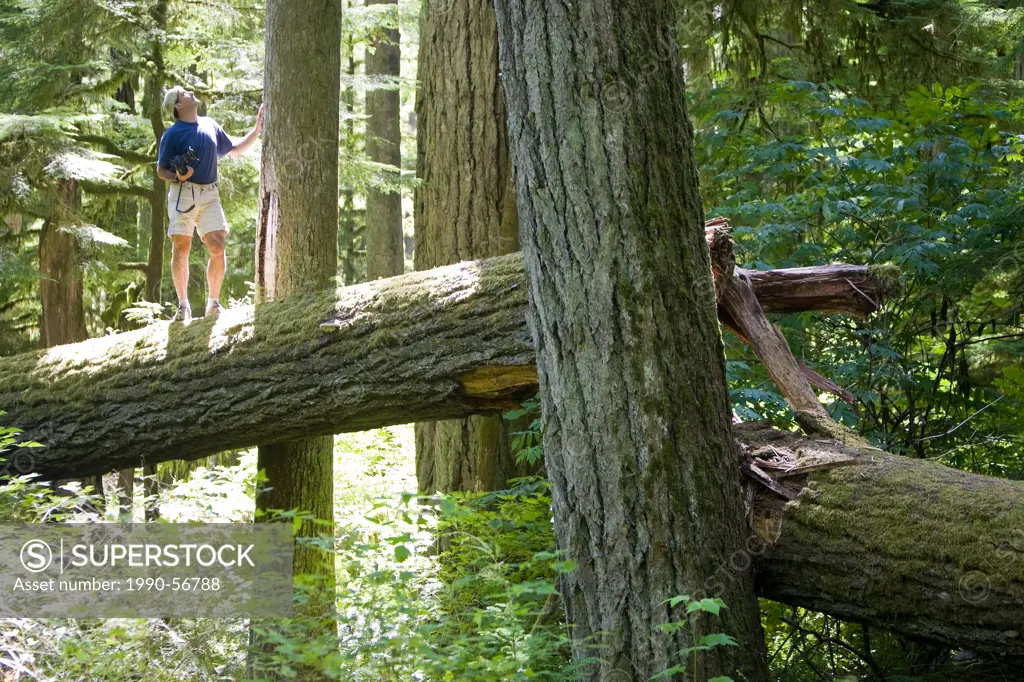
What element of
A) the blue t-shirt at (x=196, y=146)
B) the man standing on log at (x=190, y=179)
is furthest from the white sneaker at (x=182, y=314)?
the blue t-shirt at (x=196, y=146)

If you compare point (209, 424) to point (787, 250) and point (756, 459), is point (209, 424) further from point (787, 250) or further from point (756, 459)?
point (787, 250)

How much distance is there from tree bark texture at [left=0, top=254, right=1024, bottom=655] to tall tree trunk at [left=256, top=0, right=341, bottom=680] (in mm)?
451

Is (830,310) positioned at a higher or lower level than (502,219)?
lower

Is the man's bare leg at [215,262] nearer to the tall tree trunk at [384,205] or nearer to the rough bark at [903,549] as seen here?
the rough bark at [903,549]

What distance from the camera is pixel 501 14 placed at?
3529 mm

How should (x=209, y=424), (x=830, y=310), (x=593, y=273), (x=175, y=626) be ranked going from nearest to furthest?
(x=593, y=273) → (x=175, y=626) → (x=830, y=310) → (x=209, y=424)

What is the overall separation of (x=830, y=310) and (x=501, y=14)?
103 inches

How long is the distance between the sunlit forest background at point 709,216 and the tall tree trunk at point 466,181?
1.13 ft

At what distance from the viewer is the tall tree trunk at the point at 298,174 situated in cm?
604

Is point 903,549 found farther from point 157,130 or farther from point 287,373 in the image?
point 157,130

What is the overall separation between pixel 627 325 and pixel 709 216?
398cm

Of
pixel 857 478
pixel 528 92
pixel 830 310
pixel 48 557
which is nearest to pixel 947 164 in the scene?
pixel 830 310

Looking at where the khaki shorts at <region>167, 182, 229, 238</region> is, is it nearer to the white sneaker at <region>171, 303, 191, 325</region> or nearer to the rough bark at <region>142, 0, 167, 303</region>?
the white sneaker at <region>171, 303, 191, 325</region>

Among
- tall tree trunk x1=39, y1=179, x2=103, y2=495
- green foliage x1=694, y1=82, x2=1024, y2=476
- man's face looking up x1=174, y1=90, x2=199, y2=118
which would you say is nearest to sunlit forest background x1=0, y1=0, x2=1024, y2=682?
green foliage x1=694, y1=82, x2=1024, y2=476
